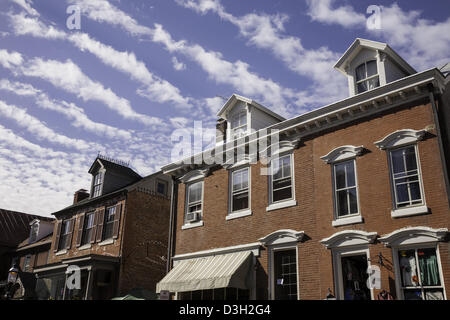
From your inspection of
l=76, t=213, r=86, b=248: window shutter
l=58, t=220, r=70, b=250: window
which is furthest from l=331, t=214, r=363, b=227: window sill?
l=58, t=220, r=70, b=250: window

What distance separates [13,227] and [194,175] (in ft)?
104

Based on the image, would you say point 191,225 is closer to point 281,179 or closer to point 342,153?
point 281,179

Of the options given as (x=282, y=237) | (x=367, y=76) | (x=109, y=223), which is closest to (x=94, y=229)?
(x=109, y=223)

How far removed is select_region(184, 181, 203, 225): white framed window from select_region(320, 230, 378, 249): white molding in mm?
6627

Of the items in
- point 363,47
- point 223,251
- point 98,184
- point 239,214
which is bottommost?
point 223,251

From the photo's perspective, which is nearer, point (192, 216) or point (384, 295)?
point (384, 295)

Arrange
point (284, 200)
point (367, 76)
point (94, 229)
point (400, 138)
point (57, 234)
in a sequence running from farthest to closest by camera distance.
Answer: point (57, 234), point (94, 229), point (284, 200), point (367, 76), point (400, 138)

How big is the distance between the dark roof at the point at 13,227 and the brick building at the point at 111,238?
46.8 ft

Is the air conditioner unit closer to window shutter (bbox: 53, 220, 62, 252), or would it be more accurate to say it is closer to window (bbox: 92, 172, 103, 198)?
window (bbox: 92, 172, 103, 198)

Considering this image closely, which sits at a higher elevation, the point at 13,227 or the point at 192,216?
the point at 13,227

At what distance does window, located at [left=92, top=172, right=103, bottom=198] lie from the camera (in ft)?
93.1

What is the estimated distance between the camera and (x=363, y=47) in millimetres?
14750
